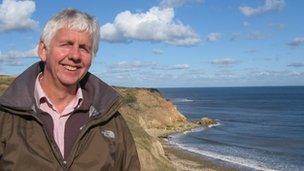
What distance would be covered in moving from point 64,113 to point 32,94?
0.32 m

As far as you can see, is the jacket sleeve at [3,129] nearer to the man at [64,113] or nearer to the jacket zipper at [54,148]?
the man at [64,113]

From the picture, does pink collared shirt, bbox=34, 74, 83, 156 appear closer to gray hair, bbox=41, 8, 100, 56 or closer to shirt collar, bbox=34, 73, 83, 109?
shirt collar, bbox=34, 73, 83, 109

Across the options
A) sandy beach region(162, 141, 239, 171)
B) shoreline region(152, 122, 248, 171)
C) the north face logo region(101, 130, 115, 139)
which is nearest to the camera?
the north face logo region(101, 130, 115, 139)

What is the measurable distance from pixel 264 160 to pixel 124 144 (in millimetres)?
43035

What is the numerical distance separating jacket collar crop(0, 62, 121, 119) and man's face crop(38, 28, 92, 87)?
195 mm

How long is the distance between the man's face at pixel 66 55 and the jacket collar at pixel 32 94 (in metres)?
0.19

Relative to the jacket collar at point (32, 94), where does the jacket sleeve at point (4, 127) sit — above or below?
below

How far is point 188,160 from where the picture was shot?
43594mm

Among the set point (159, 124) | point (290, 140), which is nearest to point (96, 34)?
point (290, 140)

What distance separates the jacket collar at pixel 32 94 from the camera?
3838 mm

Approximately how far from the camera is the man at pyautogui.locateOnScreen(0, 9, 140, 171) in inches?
151

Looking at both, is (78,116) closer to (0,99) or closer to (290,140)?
(0,99)

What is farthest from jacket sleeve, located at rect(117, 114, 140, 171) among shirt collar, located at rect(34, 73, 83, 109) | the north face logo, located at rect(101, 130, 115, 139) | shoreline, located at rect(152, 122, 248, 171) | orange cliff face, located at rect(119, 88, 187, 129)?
orange cliff face, located at rect(119, 88, 187, 129)

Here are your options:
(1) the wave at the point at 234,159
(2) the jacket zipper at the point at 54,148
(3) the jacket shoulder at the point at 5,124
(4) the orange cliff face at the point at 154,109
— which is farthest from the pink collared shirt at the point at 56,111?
(4) the orange cliff face at the point at 154,109
